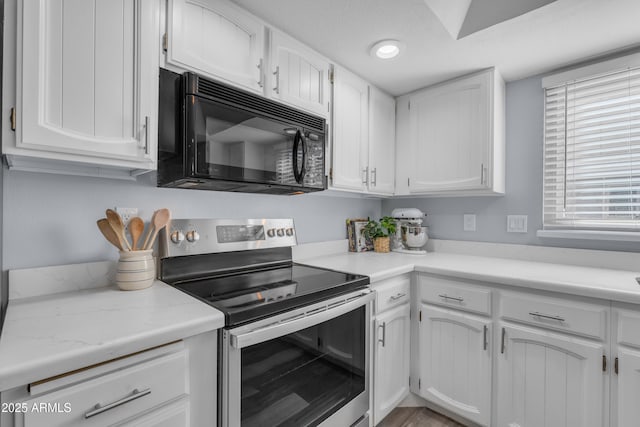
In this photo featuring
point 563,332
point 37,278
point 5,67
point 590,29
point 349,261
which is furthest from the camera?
point 349,261

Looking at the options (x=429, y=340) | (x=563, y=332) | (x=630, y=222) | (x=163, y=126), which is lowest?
(x=429, y=340)

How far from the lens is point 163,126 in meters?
1.15

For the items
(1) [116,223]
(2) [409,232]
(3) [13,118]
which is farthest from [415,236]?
(3) [13,118]

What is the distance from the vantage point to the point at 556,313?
1.39m

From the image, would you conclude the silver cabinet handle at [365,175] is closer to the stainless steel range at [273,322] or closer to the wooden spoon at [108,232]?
the stainless steel range at [273,322]

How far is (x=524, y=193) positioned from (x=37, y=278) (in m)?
2.60

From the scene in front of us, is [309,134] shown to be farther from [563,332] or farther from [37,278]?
[563,332]

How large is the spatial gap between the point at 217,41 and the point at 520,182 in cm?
202

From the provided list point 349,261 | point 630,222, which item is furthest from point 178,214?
point 630,222

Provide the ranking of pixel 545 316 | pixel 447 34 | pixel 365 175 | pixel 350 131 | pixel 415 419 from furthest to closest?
pixel 365 175, pixel 350 131, pixel 415 419, pixel 447 34, pixel 545 316

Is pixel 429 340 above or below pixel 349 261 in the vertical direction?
below

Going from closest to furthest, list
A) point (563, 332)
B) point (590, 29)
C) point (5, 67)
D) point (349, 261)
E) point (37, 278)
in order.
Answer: point (5, 67) → point (37, 278) → point (563, 332) → point (590, 29) → point (349, 261)

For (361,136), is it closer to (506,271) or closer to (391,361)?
(506,271)

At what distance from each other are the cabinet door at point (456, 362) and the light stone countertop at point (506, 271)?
246 mm
